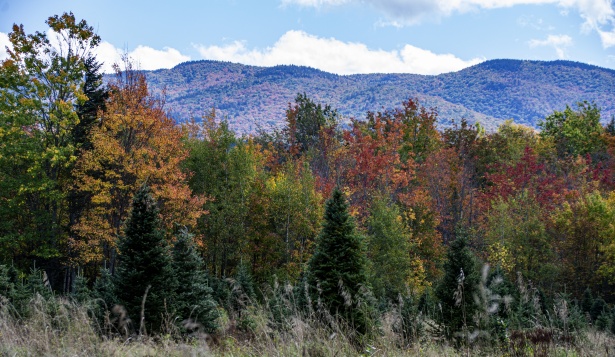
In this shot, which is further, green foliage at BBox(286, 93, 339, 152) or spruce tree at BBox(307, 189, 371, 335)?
green foliage at BBox(286, 93, 339, 152)

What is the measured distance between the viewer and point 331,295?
10.9m

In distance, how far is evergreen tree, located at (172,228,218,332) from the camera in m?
13.2

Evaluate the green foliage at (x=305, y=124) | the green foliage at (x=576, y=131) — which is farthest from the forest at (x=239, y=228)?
the green foliage at (x=576, y=131)

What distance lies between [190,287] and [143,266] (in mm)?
3124

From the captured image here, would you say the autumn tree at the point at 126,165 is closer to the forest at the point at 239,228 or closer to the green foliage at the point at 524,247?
the forest at the point at 239,228

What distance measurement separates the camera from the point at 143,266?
10.8 meters

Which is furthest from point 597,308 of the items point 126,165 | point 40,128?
point 40,128

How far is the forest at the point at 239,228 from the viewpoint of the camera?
10680 millimetres

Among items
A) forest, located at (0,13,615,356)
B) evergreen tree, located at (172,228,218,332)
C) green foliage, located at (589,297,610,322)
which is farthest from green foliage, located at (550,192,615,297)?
evergreen tree, located at (172,228,218,332)

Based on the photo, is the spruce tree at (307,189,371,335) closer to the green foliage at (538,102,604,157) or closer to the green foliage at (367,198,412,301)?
the green foliage at (367,198,412,301)

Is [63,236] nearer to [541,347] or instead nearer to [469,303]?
[469,303]

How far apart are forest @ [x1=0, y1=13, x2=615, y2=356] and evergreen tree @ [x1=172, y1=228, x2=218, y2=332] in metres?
0.07

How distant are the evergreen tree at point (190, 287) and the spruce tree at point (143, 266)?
201 centimetres

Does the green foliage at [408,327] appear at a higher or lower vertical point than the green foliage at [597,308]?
higher
